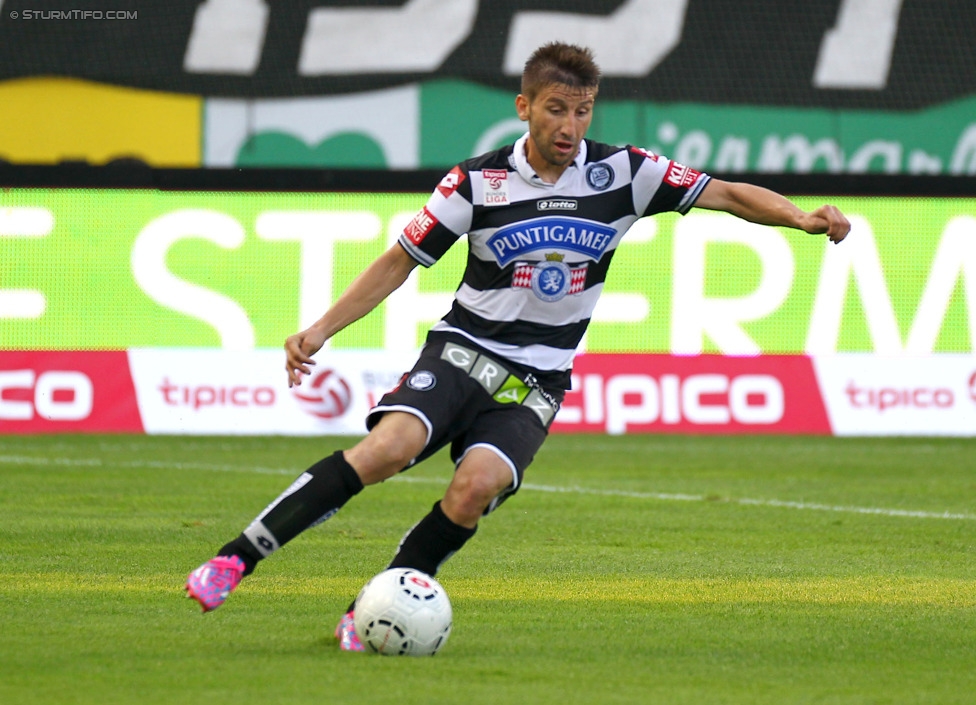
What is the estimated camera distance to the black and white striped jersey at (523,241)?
600 centimetres

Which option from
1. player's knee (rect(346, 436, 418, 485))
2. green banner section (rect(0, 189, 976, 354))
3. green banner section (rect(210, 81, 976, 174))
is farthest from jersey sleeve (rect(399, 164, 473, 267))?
green banner section (rect(210, 81, 976, 174))

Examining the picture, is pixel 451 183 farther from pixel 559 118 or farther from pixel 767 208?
pixel 767 208

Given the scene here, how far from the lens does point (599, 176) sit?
6.12 meters

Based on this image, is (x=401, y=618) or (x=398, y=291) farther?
(x=398, y=291)

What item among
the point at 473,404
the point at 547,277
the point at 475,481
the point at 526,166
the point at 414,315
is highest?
the point at 526,166

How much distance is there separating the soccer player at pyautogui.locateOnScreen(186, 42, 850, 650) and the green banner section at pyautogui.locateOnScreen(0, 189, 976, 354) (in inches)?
396

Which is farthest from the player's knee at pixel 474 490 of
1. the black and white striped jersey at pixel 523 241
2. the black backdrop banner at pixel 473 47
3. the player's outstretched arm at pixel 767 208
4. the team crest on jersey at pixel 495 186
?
the black backdrop banner at pixel 473 47

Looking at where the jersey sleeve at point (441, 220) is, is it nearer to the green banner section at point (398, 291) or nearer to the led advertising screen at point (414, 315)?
the led advertising screen at point (414, 315)

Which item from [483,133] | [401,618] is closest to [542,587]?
[401,618]

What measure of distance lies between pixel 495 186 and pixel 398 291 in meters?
10.1

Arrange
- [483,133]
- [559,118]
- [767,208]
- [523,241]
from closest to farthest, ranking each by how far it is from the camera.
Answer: [559,118], [523,241], [767,208], [483,133]

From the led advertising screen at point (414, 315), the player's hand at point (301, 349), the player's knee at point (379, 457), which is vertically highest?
the player's hand at point (301, 349)

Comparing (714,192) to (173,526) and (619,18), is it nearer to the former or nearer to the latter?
(173,526)

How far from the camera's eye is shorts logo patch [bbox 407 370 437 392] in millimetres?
5789
